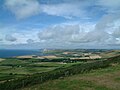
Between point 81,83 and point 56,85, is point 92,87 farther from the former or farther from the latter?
point 56,85

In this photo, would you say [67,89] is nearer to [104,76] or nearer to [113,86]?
[113,86]

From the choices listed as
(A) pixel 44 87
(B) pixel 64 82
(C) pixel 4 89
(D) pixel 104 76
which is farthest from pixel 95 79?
(C) pixel 4 89

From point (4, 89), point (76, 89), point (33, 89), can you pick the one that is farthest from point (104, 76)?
point (4, 89)

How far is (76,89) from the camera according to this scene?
36406mm

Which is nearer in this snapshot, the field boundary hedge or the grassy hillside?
the grassy hillside

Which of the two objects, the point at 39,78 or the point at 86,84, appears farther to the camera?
the point at 39,78

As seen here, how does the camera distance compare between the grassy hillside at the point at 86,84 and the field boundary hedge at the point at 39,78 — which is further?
the field boundary hedge at the point at 39,78

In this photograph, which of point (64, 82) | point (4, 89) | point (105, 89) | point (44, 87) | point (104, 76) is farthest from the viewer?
point (4, 89)

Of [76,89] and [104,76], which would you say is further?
[104,76]

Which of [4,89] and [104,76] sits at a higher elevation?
[104,76]

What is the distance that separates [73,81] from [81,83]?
2.46 meters

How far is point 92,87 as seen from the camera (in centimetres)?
3728

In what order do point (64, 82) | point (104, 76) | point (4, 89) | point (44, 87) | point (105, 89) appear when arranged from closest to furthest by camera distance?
point (105, 89) → point (44, 87) → point (64, 82) → point (104, 76) → point (4, 89)

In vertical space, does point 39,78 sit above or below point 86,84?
below
